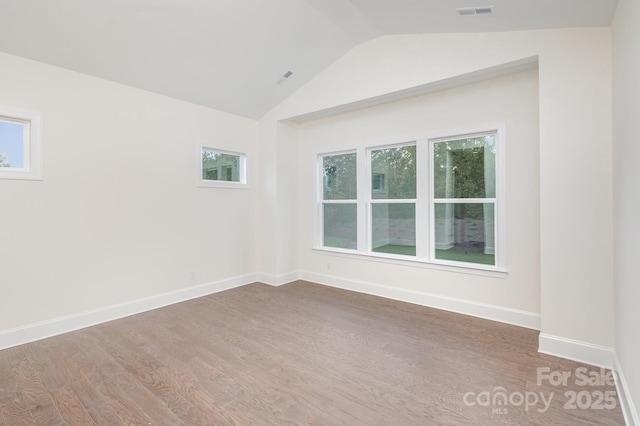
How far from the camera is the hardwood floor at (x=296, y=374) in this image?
1961 mm

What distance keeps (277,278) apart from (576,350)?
3.81m

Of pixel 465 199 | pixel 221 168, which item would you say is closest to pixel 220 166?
pixel 221 168

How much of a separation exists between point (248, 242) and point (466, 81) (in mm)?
3940

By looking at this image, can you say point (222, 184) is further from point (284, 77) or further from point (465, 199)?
point (465, 199)

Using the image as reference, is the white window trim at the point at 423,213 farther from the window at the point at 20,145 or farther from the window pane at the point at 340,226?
the window at the point at 20,145

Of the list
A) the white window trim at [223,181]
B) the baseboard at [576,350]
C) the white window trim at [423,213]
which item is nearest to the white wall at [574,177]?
the baseboard at [576,350]

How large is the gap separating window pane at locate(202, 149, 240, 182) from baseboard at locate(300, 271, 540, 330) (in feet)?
7.42

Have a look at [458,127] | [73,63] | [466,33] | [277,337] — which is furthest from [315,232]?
[73,63]

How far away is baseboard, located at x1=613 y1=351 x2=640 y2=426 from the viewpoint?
1.77 metres

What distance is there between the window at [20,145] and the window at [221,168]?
178 cm

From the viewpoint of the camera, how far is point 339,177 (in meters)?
5.07

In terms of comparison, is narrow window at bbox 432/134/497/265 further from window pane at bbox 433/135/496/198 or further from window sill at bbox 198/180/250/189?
window sill at bbox 198/180/250/189

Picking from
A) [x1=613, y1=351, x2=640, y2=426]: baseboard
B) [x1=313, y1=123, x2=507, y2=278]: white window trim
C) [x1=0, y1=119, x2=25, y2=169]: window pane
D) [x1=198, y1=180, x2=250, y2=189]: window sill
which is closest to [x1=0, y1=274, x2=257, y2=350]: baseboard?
[x1=198, y1=180, x2=250, y2=189]: window sill

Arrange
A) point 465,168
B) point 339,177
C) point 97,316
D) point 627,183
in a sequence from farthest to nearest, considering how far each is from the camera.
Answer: point 339,177 → point 465,168 → point 97,316 → point 627,183
